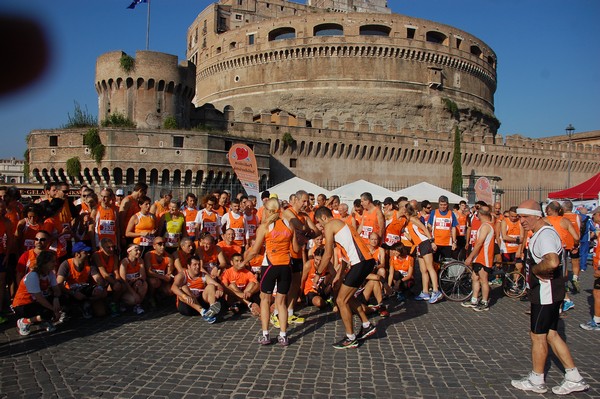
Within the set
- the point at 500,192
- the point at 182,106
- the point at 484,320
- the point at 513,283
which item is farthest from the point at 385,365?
the point at 500,192

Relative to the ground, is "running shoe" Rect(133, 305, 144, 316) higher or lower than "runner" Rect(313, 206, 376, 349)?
lower

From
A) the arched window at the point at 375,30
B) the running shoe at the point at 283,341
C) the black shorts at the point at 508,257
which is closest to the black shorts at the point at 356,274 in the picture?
the running shoe at the point at 283,341

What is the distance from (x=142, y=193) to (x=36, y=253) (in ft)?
7.45

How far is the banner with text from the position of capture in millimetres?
13375

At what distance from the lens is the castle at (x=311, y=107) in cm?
2505

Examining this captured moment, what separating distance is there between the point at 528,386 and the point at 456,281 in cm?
379

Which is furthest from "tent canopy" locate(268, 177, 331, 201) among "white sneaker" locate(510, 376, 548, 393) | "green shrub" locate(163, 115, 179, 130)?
"white sneaker" locate(510, 376, 548, 393)

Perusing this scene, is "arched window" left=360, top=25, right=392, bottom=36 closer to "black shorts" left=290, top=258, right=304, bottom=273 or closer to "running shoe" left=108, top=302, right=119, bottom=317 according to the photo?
"black shorts" left=290, top=258, right=304, bottom=273

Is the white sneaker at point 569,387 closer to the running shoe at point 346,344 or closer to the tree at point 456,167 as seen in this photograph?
the running shoe at point 346,344

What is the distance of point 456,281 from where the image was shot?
7902mm

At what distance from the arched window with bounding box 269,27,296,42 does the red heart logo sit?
33.3 metres

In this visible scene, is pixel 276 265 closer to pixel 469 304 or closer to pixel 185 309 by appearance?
pixel 185 309

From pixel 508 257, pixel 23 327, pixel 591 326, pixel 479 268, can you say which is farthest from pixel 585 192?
pixel 23 327

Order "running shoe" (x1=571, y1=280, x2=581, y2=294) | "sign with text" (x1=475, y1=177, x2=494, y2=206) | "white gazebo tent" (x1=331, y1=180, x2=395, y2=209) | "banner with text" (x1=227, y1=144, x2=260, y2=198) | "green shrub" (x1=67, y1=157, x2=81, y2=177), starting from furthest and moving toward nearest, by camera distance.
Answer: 1. "green shrub" (x1=67, y1=157, x2=81, y2=177)
2. "white gazebo tent" (x1=331, y1=180, x2=395, y2=209)
3. "sign with text" (x1=475, y1=177, x2=494, y2=206)
4. "banner with text" (x1=227, y1=144, x2=260, y2=198)
5. "running shoe" (x1=571, y1=280, x2=581, y2=294)
